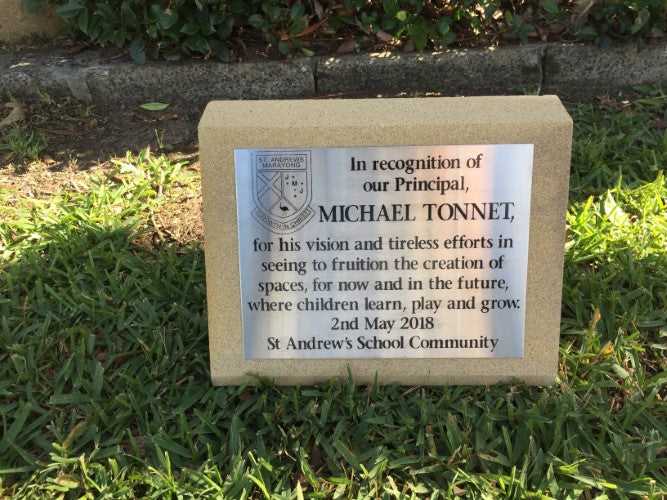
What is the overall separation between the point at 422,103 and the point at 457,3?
194cm

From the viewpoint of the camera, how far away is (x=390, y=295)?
2.20 m

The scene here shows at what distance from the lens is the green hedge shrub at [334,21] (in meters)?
3.76

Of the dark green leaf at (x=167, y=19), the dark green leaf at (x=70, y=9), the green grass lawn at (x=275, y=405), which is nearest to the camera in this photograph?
the green grass lawn at (x=275, y=405)

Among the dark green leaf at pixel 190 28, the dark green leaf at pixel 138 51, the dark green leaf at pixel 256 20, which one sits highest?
the dark green leaf at pixel 256 20

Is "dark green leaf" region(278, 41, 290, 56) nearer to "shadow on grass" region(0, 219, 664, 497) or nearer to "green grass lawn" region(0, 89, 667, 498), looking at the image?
"green grass lawn" region(0, 89, 667, 498)

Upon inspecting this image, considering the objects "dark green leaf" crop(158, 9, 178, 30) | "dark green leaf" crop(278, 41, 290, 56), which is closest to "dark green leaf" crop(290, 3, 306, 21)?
"dark green leaf" crop(278, 41, 290, 56)

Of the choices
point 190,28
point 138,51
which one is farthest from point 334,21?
point 138,51

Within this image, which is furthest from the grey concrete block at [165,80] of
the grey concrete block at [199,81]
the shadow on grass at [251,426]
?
the shadow on grass at [251,426]

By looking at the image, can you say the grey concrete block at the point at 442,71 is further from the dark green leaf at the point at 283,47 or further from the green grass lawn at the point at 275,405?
the green grass lawn at the point at 275,405

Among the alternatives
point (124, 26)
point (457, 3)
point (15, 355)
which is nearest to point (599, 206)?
point (457, 3)

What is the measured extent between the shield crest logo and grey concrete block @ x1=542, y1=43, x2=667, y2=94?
7.54 feet

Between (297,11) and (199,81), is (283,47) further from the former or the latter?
(199,81)

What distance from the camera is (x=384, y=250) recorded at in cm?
215

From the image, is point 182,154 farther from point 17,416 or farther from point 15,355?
point 17,416
